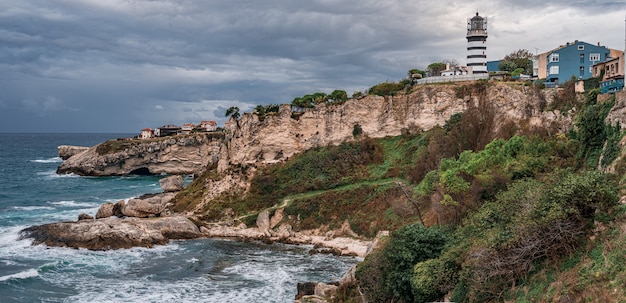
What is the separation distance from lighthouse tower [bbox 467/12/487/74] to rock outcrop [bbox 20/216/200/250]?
2977 cm

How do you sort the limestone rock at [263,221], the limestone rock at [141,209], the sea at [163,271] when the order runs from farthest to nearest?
1. the limestone rock at [141,209]
2. the limestone rock at [263,221]
3. the sea at [163,271]

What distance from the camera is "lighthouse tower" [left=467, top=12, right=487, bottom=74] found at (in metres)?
49.7

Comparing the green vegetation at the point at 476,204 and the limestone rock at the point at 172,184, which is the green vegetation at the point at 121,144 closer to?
the limestone rock at the point at 172,184

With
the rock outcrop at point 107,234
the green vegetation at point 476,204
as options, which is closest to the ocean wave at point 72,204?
the green vegetation at point 476,204

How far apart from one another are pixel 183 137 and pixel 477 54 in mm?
50489

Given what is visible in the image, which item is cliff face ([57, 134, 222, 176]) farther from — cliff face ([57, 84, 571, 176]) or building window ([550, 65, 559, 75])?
building window ([550, 65, 559, 75])

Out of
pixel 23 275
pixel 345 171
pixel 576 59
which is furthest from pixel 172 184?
pixel 576 59

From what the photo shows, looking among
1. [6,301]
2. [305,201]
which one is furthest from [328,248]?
[6,301]

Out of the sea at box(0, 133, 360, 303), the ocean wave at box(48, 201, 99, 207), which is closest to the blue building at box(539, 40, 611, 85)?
the sea at box(0, 133, 360, 303)

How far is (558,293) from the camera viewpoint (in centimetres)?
1405

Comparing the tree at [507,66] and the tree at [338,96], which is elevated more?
the tree at [507,66]

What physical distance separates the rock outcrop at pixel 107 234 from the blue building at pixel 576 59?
29.7 m

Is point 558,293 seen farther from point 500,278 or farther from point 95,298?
point 95,298

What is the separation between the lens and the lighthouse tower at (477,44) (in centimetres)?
4969
